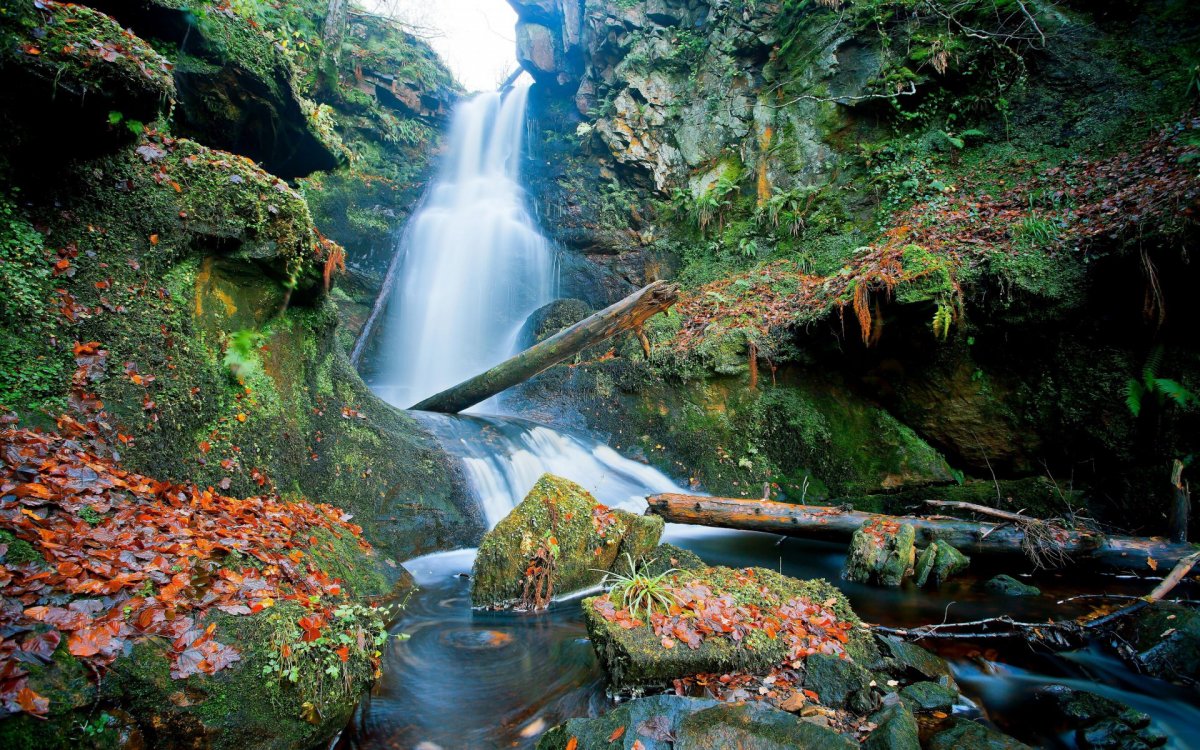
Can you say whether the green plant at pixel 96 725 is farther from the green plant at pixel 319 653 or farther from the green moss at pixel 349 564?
the green moss at pixel 349 564

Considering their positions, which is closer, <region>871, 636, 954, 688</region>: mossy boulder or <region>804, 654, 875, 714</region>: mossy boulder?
<region>804, 654, 875, 714</region>: mossy boulder

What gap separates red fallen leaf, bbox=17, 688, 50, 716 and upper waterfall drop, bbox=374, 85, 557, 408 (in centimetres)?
971

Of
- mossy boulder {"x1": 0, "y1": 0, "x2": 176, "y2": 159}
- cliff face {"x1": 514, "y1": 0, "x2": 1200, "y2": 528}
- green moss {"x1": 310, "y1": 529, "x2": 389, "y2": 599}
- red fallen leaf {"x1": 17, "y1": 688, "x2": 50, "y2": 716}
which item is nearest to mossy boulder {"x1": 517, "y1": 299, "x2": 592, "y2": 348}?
cliff face {"x1": 514, "y1": 0, "x2": 1200, "y2": 528}

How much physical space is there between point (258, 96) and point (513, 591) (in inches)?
319

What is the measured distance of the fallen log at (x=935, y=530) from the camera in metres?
5.34

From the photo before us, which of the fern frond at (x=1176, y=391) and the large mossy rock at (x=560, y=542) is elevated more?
the fern frond at (x=1176, y=391)

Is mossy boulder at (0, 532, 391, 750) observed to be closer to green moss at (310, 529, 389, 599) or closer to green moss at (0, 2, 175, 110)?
green moss at (310, 529, 389, 599)

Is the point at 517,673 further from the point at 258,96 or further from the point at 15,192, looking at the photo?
the point at 258,96

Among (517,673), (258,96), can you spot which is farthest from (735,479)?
(258,96)

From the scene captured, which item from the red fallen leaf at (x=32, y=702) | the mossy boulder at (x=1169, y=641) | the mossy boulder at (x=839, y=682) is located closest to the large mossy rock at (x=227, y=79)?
the red fallen leaf at (x=32, y=702)

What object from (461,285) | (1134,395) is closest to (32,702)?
(1134,395)

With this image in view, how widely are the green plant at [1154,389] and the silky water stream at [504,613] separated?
240 centimetres

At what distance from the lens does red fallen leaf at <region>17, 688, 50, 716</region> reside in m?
1.85

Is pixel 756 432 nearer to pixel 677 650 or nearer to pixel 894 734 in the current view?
pixel 677 650
